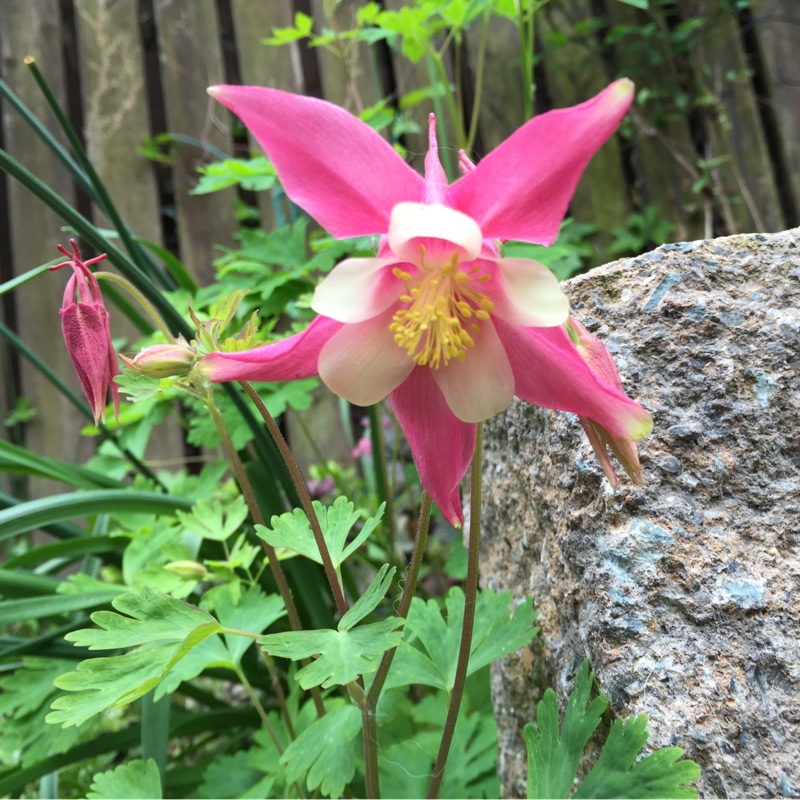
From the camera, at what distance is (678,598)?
61 centimetres

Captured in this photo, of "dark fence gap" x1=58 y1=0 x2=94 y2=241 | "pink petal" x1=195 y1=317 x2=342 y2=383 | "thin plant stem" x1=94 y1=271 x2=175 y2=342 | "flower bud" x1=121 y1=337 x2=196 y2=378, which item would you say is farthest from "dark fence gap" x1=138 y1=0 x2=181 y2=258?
"pink petal" x1=195 y1=317 x2=342 y2=383

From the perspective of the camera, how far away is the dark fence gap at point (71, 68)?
2.56 m

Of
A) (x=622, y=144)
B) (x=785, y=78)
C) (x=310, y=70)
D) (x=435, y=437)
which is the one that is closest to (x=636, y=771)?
(x=435, y=437)

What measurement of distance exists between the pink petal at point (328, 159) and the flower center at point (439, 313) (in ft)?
0.17

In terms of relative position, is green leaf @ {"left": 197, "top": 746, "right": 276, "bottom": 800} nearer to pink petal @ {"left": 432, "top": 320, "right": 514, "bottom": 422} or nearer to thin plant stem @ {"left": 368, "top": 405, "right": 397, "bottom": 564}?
thin plant stem @ {"left": 368, "top": 405, "right": 397, "bottom": 564}

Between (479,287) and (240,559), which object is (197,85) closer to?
(240,559)

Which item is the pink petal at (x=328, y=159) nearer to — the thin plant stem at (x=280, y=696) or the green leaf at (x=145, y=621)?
the green leaf at (x=145, y=621)

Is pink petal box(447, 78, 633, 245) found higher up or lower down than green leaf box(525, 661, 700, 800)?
higher up

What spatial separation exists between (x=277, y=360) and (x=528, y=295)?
7.6 inches

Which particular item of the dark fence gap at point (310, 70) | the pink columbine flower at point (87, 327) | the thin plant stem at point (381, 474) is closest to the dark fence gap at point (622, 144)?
the dark fence gap at point (310, 70)

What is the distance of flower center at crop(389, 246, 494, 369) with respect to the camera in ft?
1.61

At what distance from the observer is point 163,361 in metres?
0.58

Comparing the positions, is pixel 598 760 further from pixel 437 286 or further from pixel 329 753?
pixel 437 286

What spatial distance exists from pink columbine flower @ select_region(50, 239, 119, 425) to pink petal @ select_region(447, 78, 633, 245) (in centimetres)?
38
